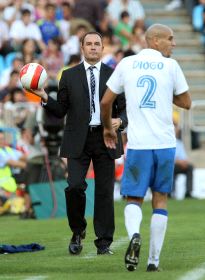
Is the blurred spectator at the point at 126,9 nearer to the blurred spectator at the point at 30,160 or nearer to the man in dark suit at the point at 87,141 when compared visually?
the blurred spectator at the point at 30,160

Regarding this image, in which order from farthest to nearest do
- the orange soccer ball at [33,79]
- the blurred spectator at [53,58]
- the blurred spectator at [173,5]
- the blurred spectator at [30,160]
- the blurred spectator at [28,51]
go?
the blurred spectator at [173,5]
the blurred spectator at [53,58]
the blurred spectator at [28,51]
the blurred spectator at [30,160]
the orange soccer ball at [33,79]

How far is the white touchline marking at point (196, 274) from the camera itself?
927 centimetres

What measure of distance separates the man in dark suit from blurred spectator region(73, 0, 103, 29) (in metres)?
13.7

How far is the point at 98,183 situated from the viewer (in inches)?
452

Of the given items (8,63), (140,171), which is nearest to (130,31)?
(8,63)

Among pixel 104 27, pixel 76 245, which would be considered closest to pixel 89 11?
pixel 104 27

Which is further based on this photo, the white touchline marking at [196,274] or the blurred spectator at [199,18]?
the blurred spectator at [199,18]

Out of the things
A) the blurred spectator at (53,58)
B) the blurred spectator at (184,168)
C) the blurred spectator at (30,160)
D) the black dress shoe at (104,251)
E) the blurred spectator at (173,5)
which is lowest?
the blurred spectator at (184,168)

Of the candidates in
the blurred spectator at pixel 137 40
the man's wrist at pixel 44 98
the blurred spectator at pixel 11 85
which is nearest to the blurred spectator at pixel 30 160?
the blurred spectator at pixel 11 85

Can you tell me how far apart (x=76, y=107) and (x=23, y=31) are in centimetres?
1248

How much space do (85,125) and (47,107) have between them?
417mm

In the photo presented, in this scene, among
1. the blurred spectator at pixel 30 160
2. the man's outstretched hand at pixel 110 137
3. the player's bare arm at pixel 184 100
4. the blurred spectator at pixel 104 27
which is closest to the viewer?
the player's bare arm at pixel 184 100

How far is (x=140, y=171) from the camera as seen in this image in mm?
9789

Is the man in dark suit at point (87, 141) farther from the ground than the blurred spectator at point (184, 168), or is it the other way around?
the man in dark suit at point (87, 141)
